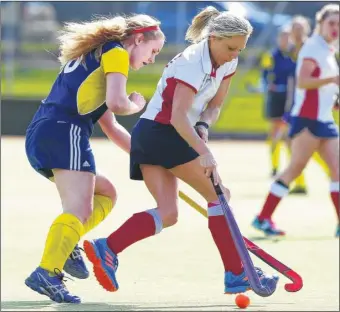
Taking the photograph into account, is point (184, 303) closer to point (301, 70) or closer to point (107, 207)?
point (107, 207)

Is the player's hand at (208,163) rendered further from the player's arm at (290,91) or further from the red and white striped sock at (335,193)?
the player's arm at (290,91)

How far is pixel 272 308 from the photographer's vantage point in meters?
5.88

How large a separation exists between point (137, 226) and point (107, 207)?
1.01ft

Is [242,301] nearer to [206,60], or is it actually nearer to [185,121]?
[185,121]

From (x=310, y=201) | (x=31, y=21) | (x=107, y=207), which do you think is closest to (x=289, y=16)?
(x=31, y=21)

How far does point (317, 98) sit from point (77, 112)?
145 inches

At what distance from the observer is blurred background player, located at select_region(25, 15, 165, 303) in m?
5.77

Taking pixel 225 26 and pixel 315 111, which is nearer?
pixel 225 26

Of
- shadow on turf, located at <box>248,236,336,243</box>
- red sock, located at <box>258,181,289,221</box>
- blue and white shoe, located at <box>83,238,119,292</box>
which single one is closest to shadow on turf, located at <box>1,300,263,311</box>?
blue and white shoe, located at <box>83,238,119,292</box>

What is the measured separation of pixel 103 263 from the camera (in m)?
5.95

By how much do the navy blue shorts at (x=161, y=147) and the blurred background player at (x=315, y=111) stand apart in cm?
316

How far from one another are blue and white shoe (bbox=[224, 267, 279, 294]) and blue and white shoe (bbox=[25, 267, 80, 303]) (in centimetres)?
89

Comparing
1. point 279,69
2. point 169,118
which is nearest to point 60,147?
point 169,118

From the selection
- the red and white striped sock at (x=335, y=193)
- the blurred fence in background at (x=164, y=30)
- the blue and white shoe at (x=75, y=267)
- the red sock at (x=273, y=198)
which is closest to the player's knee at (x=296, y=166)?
the red sock at (x=273, y=198)
